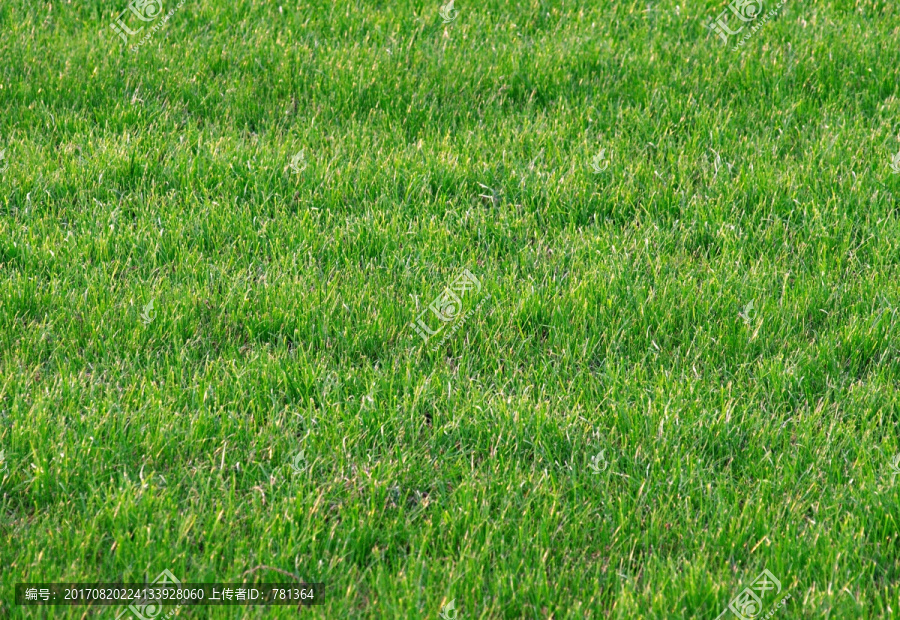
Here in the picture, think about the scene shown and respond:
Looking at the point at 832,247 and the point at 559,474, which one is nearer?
the point at 559,474

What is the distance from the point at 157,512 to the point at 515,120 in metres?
3.35

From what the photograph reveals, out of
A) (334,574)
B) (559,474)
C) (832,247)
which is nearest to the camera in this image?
(334,574)

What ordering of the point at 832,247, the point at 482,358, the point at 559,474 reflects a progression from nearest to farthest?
the point at 559,474 → the point at 482,358 → the point at 832,247

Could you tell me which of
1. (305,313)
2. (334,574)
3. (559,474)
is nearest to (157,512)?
(334,574)

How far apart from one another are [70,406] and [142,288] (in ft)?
2.55

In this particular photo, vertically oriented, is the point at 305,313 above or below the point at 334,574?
above

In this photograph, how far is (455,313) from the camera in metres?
3.98

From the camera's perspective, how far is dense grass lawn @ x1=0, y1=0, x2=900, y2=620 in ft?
9.77

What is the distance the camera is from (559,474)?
3.26m

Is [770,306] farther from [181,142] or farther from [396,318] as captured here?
[181,142]

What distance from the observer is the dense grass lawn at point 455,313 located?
298 centimetres

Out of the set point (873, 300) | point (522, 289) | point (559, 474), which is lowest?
point (559, 474)

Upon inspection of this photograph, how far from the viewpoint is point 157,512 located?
3051 mm

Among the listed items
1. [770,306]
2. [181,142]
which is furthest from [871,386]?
[181,142]
